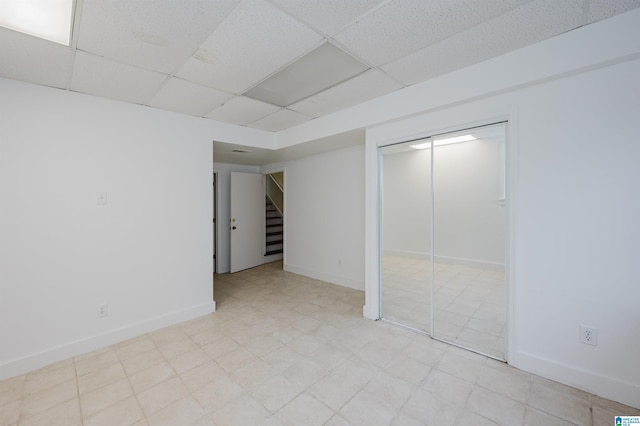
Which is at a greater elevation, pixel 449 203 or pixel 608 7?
pixel 608 7

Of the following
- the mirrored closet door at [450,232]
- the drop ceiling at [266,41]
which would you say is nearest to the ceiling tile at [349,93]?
the drop ceiling at [266,41]

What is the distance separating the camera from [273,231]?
692 centimetres

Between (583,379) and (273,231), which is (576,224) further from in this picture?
(273,231)

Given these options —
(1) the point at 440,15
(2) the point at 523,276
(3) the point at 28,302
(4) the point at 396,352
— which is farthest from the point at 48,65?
(2) the point at 523,276

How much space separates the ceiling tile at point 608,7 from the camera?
1.56 meters

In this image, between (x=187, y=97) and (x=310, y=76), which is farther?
(x=187, y=97)

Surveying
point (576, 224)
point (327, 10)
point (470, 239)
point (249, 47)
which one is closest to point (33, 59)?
point (249, 47)

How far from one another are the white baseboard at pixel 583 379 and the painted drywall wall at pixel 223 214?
5.01m

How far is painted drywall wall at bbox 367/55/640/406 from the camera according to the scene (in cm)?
178

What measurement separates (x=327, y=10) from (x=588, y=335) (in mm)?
2881

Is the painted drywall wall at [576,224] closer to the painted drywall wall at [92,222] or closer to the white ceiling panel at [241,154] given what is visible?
the white ceiling panel at [241,154]

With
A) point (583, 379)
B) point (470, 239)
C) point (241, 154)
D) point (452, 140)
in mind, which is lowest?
point (583, 379)

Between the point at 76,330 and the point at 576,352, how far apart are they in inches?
172

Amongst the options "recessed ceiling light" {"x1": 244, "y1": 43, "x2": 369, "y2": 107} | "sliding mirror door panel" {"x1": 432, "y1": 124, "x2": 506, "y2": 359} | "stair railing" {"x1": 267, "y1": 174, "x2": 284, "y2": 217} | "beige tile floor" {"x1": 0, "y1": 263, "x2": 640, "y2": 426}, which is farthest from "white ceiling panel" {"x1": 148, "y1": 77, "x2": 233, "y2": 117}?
"stair railing" {"x1": 267, "y1": 174, "x2": 284, "y2": 217}
